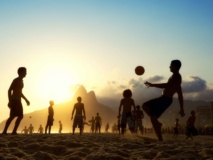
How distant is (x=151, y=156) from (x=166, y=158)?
0.40m

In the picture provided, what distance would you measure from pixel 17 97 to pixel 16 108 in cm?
39

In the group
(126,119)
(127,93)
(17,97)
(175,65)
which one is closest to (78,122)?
(126,119)

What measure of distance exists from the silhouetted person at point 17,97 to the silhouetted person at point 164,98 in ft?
14.5

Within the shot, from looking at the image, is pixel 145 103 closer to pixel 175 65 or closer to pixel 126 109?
pixel 175 65

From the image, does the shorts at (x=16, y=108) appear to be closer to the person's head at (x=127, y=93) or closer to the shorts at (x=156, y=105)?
the person's head at (x=127, y=93)

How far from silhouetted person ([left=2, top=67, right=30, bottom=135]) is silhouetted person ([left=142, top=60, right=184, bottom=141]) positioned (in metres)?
4.41

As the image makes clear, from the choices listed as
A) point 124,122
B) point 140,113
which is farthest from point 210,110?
point 124,122

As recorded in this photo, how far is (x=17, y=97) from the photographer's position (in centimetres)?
1005

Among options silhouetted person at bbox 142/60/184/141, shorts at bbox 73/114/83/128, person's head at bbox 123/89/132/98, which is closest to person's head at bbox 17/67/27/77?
shorts at bbox 73/114/83/128

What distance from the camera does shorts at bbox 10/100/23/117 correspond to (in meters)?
9.80

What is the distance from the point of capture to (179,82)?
780cm

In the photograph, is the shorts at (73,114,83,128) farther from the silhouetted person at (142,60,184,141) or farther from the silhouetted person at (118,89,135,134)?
the silhouetted person at (142,60,184,141)

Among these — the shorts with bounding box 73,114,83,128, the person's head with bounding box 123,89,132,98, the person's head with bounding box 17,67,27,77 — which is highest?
the person's head with bounding box 17,67,27,77

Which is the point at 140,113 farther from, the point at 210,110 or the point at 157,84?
the point at 210,110
